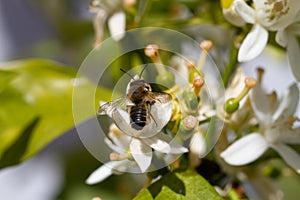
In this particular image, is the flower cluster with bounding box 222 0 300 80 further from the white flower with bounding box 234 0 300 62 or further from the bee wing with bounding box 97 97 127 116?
the bee wing with bounding box 97 97 127 116

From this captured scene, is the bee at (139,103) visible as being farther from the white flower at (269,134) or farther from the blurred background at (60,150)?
the blurred background at (60,150)

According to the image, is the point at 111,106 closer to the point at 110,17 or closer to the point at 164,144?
the point at 164,144

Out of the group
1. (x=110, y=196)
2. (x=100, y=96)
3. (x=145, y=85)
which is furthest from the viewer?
(x=110, y=196)

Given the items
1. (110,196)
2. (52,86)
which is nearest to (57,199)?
(110,196)

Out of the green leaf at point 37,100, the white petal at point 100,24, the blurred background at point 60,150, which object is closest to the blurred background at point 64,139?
the blurred background at point 60,150

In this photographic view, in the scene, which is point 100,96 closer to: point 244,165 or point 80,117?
point 80,117

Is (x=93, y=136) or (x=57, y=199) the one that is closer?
(x=93, y=136)

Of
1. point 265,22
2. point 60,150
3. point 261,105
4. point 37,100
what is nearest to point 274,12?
point 265,22
